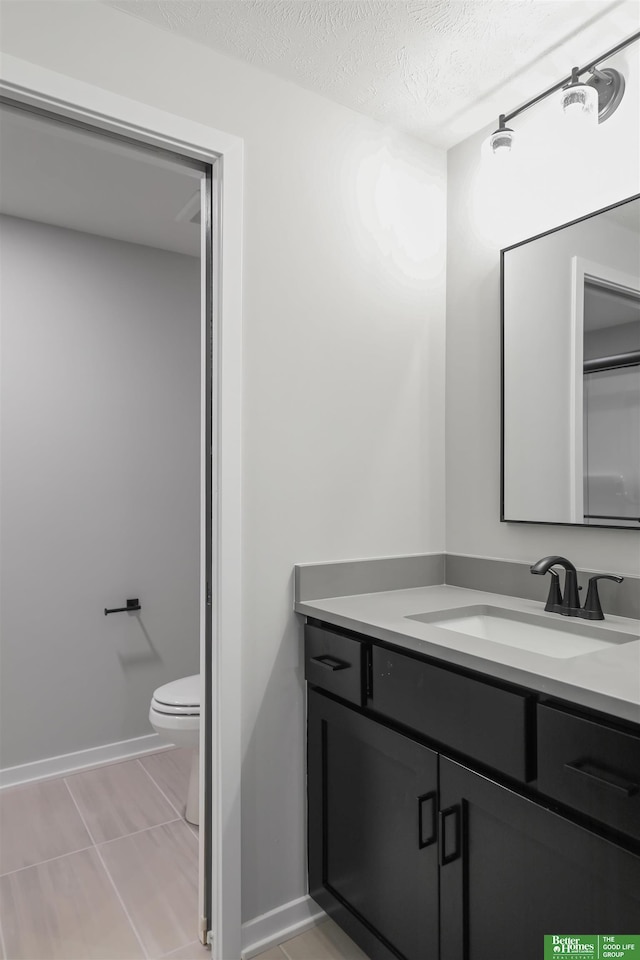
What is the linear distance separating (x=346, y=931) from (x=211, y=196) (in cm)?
200

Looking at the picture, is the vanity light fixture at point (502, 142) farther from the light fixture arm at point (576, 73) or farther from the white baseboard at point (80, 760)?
the white baseboard at point (80, 760)

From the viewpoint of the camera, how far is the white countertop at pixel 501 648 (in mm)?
1013

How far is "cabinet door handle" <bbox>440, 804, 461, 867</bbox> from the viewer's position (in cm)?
126

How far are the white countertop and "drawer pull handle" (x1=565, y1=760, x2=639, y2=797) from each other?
0.10 meters

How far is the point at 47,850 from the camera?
211 cm

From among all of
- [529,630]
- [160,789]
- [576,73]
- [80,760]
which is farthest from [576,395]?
[80,760]

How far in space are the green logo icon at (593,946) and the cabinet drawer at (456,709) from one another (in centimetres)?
26

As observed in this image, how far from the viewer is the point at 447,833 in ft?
4.20

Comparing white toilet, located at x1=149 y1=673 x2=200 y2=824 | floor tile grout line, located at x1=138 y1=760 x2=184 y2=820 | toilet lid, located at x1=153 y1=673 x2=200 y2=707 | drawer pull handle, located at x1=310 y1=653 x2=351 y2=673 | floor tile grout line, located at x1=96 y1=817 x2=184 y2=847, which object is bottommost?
floor tile grout line, located at x1=138 y1=760 x2=184 y2=820

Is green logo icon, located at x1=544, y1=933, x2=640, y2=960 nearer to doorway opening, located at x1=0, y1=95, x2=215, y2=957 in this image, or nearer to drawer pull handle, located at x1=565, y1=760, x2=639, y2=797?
drawer pull handle, located at x1=565, y1=760, x2=639, y2=797

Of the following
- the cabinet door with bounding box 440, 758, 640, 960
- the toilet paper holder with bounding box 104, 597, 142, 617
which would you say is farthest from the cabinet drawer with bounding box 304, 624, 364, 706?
the toilet paper holder with bounding box 104, 597, 142, 617

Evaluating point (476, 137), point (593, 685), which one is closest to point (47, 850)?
point (593, 685)

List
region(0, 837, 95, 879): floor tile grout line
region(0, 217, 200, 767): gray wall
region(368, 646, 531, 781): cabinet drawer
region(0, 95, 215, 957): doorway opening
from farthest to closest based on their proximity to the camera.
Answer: region(0, 217, 200, 767): gray wall → region(0, 95, 215, 957): doorway opening → region(0, 837, 95, 879): floor tile grout line → region(368, 646, 531, 781): cabinet drawer

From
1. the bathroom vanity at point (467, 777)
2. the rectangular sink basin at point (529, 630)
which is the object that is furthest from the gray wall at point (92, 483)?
the rectangular sink basin at point (529, 630)
